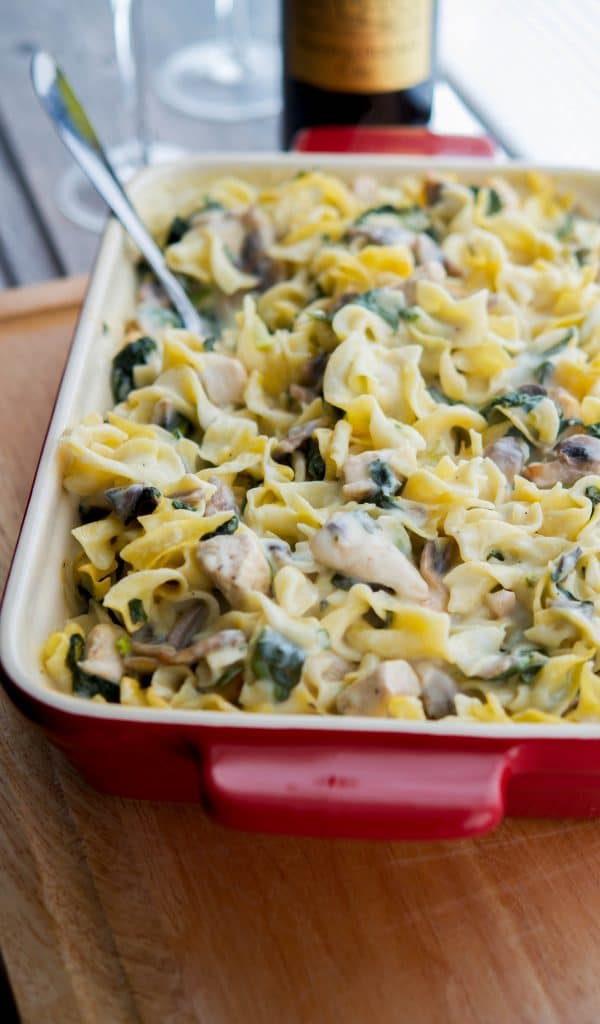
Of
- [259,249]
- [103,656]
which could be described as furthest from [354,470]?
[259,249]

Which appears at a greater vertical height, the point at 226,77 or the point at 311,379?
the point at 311,379

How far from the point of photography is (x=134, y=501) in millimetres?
1830

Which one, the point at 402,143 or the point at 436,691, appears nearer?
the point at 436,691

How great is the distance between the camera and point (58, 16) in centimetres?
436

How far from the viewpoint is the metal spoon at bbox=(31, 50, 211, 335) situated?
2.33 meters

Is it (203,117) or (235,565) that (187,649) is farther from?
(203,117)

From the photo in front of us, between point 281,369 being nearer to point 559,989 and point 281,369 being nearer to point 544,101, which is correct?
point 559,989

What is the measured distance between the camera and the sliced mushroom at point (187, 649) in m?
1.63

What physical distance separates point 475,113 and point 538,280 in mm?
1800

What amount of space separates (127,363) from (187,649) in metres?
0.71

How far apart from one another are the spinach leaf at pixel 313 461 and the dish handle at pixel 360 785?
0.61m

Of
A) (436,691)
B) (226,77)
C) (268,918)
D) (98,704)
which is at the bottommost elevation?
(268,918)

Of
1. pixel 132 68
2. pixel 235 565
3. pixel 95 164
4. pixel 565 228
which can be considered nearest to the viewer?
pixel 235 565

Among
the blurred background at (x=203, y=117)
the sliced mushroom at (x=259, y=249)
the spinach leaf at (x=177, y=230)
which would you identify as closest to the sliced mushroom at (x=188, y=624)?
the sliced mushroom at (x=259, y=249)
